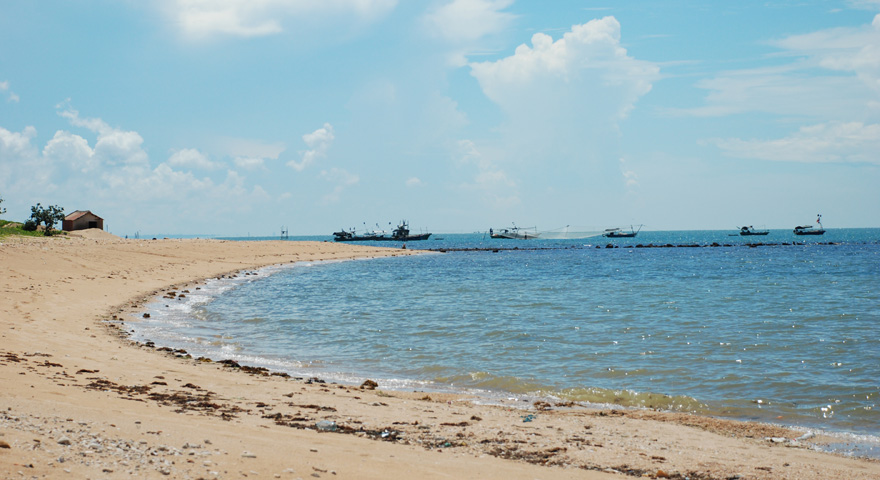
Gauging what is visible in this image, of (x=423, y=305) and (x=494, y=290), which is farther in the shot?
(x=494, y=290)

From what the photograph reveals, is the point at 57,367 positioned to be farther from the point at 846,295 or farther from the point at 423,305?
the point at 846,295

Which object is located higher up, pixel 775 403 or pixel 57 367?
pixel 57 367

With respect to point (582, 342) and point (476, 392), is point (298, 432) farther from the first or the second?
point (582, 342)

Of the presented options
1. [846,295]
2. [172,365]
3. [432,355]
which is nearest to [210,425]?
[172,365]

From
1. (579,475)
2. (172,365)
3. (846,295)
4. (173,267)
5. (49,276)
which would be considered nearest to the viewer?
(579,475)

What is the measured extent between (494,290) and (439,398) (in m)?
27.2

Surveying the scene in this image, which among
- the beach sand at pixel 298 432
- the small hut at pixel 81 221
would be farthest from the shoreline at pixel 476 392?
the small hut at pixel 81 221

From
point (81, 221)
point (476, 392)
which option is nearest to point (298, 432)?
point (476, 392)

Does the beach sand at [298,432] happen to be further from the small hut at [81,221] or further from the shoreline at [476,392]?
the small hut at [81,221]

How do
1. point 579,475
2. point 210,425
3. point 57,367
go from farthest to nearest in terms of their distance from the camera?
point 57,367 → point 210,425 → point 579,475

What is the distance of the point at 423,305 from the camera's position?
31.0 metres

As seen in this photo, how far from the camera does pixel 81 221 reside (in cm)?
7612

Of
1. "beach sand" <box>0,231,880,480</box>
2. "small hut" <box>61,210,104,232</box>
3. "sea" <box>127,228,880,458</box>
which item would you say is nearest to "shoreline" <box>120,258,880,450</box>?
A: "sea" <box>127,228,880,458</box>

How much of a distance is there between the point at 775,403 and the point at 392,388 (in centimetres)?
842
